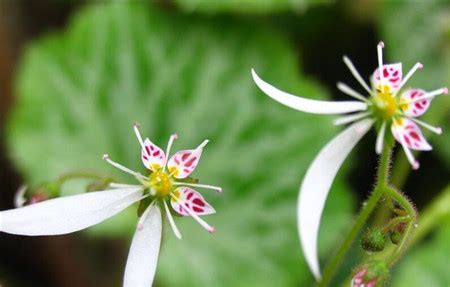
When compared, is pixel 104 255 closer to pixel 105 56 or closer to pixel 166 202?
pixel 105 56

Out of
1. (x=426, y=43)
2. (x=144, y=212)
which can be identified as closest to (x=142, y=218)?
(x=144, y=212)

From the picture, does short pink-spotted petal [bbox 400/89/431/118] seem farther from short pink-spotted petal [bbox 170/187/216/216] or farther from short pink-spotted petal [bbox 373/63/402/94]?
short pink-spotted petal [bbox 170/187/216/216]

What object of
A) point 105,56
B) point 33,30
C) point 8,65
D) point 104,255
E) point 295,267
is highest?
point 33,30

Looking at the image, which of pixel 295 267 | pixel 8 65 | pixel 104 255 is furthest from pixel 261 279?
pixel 8 65

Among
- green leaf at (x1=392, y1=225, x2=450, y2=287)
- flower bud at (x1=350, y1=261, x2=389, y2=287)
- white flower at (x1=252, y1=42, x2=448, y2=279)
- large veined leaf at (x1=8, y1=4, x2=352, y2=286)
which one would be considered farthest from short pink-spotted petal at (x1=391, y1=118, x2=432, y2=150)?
large veined leaf at (x1=8, y1=4, x2=352, y2=286)

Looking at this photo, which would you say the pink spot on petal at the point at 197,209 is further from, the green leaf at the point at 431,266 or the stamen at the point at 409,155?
the green leaf at the point at 431,266

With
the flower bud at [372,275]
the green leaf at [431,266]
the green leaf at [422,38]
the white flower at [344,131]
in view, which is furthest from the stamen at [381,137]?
the green leaf at [422,38]

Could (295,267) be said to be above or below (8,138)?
below
